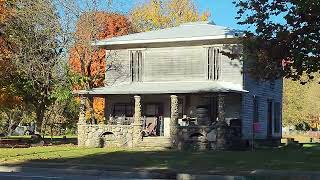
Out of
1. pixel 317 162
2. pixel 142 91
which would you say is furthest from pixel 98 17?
pixel 317 162

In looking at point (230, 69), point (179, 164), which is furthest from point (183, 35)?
point (179, 164)

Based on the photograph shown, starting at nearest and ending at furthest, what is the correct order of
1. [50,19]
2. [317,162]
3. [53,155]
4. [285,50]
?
[285,50] < [317,162] < [53,155] < [50,19]

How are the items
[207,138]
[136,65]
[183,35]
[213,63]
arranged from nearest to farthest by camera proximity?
[207,138] < [213,63] < [183,35] < [136,65]

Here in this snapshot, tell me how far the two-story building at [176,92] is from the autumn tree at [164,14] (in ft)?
65.9

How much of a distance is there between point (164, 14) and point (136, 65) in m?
23.4

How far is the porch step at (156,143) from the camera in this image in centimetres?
3152

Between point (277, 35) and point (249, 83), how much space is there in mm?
17187

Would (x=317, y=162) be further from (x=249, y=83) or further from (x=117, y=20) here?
(x=117, y=20)

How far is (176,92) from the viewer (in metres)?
31.3

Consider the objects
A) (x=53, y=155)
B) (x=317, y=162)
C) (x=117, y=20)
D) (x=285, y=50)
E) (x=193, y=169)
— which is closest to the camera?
(x=285, y=50)

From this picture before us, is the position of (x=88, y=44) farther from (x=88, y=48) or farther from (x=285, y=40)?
(x=285, y=40)

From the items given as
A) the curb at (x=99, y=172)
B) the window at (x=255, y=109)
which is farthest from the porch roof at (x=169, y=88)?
the curb at (x=99, y=172)

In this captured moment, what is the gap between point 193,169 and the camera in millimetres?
19016

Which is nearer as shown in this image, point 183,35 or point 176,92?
point 176,92
